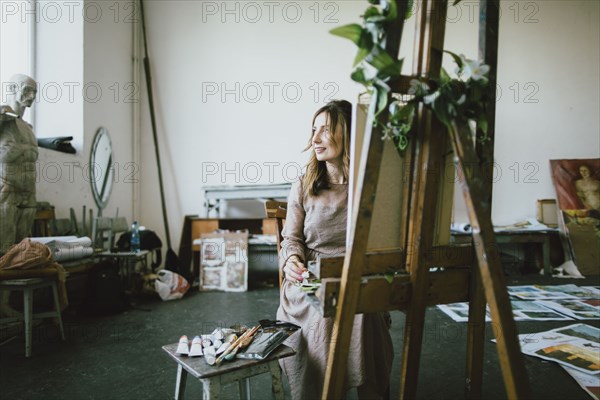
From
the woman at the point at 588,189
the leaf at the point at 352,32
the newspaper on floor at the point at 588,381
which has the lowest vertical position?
the newspaper on floor at the point at 588,381

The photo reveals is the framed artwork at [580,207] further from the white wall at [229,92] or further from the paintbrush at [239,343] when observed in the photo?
the paintbrush at [239,343]

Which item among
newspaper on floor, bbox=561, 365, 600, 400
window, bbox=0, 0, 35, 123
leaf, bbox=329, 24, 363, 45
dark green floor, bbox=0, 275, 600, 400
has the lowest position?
dark green floor, bbox=0, 275, 600, 400

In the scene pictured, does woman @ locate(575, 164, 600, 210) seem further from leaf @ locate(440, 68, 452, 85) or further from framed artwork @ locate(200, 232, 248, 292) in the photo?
leaf @ locate(440, 68, 452, 85)

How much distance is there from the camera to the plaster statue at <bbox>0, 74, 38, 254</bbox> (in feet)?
8.45

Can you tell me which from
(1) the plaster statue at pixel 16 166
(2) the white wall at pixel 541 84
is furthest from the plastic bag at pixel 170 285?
(2) the white wall at pixel 541 84

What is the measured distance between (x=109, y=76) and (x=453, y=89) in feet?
14.4

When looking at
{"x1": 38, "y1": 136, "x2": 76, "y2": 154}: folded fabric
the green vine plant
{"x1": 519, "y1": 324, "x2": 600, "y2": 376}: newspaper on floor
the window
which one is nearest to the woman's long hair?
the green vine plant

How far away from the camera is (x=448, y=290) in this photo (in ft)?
3.20

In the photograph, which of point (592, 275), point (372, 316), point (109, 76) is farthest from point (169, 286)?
point (592, 275)

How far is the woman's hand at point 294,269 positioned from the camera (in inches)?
50.3

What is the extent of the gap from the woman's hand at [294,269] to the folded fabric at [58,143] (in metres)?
3.00

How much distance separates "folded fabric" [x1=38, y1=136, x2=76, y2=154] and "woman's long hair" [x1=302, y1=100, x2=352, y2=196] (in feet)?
9.52

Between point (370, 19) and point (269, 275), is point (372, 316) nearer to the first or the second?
point (370, 19)

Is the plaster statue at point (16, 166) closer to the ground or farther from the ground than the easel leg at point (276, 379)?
farther from the ground
